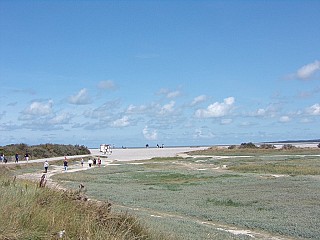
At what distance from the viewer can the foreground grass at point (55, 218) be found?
24.7ft

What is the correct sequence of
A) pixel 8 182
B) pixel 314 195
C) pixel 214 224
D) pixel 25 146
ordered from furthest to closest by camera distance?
pixel 25 146 < pixel 314 195 < pixel 214 224 < pixel 8 182

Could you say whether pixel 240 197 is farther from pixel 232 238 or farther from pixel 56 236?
pixel 56 236

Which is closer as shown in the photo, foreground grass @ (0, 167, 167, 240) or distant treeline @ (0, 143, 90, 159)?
foreground grass @ (0, 167, 167, 240)

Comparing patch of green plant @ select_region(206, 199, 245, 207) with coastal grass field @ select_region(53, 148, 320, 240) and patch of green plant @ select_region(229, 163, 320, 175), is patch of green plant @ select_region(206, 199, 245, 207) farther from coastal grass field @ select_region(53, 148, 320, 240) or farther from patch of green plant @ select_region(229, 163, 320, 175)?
patch of green plant @ select_region(229, 163, 320, 175)

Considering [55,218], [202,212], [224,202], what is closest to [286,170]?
[224,202]

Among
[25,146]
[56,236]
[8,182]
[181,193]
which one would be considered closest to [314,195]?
[181,193]

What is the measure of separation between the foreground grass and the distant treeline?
83.0m

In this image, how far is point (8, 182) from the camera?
1140 cm

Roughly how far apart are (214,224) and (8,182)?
10.3 metres

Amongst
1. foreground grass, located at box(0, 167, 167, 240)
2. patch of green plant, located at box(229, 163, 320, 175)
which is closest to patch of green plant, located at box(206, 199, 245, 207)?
foreground grass, located at box(0, 167, 167, 240)

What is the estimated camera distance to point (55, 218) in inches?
334

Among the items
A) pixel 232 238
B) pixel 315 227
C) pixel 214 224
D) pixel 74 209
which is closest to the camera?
pixel 74 209

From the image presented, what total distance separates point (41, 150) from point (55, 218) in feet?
319

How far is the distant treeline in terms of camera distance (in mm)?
Result: 94688
